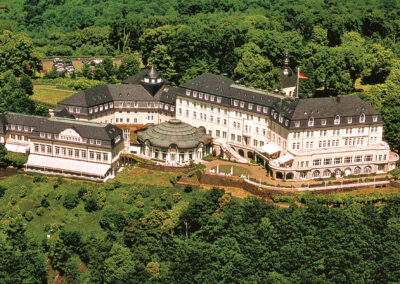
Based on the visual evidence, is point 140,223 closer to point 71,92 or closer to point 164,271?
point 164,271

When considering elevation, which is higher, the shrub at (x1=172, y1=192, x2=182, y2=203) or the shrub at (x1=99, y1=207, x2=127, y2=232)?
the shrub at (x1=172, y1=192, x2=182, y2=203)

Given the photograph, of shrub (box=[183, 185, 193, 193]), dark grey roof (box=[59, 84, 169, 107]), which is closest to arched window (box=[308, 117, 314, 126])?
shrub (box=[183, 185, 193, 193])

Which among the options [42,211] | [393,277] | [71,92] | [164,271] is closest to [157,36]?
[71,92]

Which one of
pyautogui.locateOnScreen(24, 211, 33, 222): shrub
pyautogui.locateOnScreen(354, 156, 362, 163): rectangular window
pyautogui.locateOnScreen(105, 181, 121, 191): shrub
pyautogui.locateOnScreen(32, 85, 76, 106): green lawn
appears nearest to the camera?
pyautogui.locateOnScreen(24, 211, 33, 222): shrub

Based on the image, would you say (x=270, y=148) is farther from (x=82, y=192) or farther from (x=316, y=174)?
(x=82, y=192)

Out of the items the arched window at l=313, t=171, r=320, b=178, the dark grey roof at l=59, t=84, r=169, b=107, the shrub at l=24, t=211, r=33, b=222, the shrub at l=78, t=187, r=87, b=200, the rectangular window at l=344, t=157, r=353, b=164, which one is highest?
the dark grey roof at l=59, t=84, r=169, b=107

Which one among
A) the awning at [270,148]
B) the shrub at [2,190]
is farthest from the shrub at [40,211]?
the awning at [270,148]

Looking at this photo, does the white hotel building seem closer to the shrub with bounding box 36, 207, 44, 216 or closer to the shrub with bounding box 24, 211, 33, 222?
the shrub with bounding box 36, 207, 44, 216
